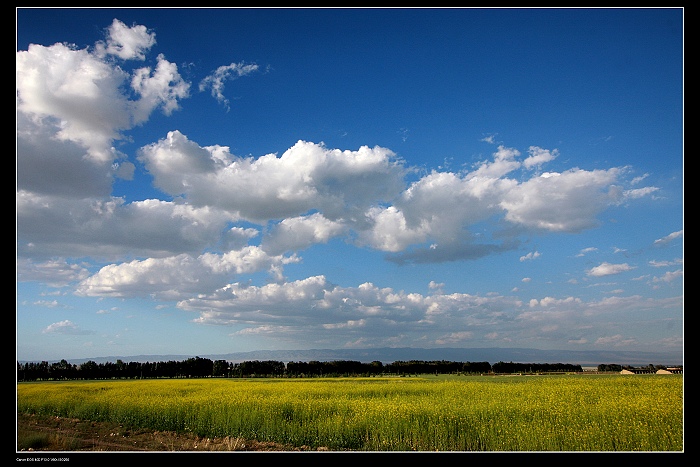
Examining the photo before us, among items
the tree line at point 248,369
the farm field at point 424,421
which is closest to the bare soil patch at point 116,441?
the farm field at point 424,421

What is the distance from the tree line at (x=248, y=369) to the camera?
31.1 meters

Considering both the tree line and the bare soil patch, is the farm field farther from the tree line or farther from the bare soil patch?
the tree line

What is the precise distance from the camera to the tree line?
3114 centimetres

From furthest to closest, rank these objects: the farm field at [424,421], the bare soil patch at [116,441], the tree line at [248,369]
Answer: the tree line at [248,369] < the bare soil patch at [116,441] < the farm field at [424,421]

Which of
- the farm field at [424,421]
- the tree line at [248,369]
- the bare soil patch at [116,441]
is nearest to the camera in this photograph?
the farm field at [424,421]

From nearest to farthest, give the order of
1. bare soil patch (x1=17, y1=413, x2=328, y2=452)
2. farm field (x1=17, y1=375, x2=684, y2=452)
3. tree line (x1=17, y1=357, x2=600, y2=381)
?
farm field (x1=17, y1=375, x2=684, y2=452) → bare soil patch (x1=17, y1=413, x2=328, y2=452) → tree line (x1=17, y1=357, x2=600, y2=381)

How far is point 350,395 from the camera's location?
696 inches

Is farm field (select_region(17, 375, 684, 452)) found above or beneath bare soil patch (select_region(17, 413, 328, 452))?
above

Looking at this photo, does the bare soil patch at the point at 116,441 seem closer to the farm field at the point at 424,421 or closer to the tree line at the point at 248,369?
the farm field at the point at 424,421

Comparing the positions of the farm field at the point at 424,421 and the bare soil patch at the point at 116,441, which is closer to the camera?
the farm field at the point at 424,421

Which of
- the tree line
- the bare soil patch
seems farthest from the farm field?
the tree line

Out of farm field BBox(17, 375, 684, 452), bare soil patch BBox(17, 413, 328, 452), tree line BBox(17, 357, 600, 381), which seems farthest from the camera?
tree line BBox(17, 357, 600, 381)
